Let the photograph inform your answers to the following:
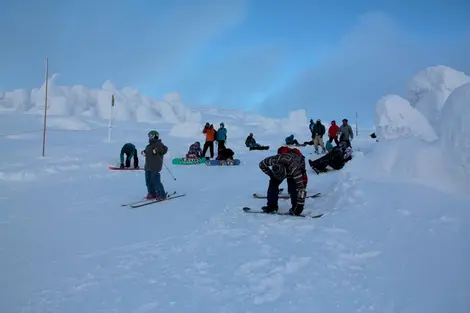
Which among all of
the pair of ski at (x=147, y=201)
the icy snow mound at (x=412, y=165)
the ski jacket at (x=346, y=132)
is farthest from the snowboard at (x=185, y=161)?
the icy snow mound at (x=412, y=165)

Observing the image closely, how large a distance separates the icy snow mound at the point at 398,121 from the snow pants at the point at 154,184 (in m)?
12.1

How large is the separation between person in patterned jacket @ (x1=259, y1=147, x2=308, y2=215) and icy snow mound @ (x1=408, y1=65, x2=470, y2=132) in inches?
680

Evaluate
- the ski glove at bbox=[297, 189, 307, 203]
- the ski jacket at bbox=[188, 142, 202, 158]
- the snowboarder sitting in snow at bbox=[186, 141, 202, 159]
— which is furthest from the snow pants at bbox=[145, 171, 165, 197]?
the ski jacket at bbox=[188, 142, 202, 158]

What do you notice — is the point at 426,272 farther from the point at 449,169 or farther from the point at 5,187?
the point at 5,187

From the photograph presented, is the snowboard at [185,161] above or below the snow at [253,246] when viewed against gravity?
above

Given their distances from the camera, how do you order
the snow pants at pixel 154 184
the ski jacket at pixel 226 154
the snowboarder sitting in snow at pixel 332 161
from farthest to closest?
the ski jacket at pixel 226 154 → the snowboarder sitting in snow at pixel 332 161 → the snow pants at pixel 154 184

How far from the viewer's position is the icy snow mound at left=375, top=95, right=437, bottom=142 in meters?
17.0

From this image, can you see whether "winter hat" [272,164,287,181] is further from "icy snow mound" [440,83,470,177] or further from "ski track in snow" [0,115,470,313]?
"icy snow mound" [440,83,470,177]

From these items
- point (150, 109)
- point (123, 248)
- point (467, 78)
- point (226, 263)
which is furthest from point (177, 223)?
point (150, 109)

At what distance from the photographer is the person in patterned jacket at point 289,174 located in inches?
265

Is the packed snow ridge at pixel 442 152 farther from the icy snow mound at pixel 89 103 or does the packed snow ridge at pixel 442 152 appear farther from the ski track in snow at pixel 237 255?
the icy snow mound at pixel 89 103

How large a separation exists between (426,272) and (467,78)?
24553 mm

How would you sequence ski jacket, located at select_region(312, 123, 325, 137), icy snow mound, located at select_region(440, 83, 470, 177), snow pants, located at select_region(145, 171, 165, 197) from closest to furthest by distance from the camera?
icy snow mound, located at select_region(440, 83, 470, 177) < snow pants, located at select_region(145, 171, 165, 197) < ski jacket, located at select_region(312, 123, 325, 137)

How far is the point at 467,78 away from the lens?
23516 millimetres
